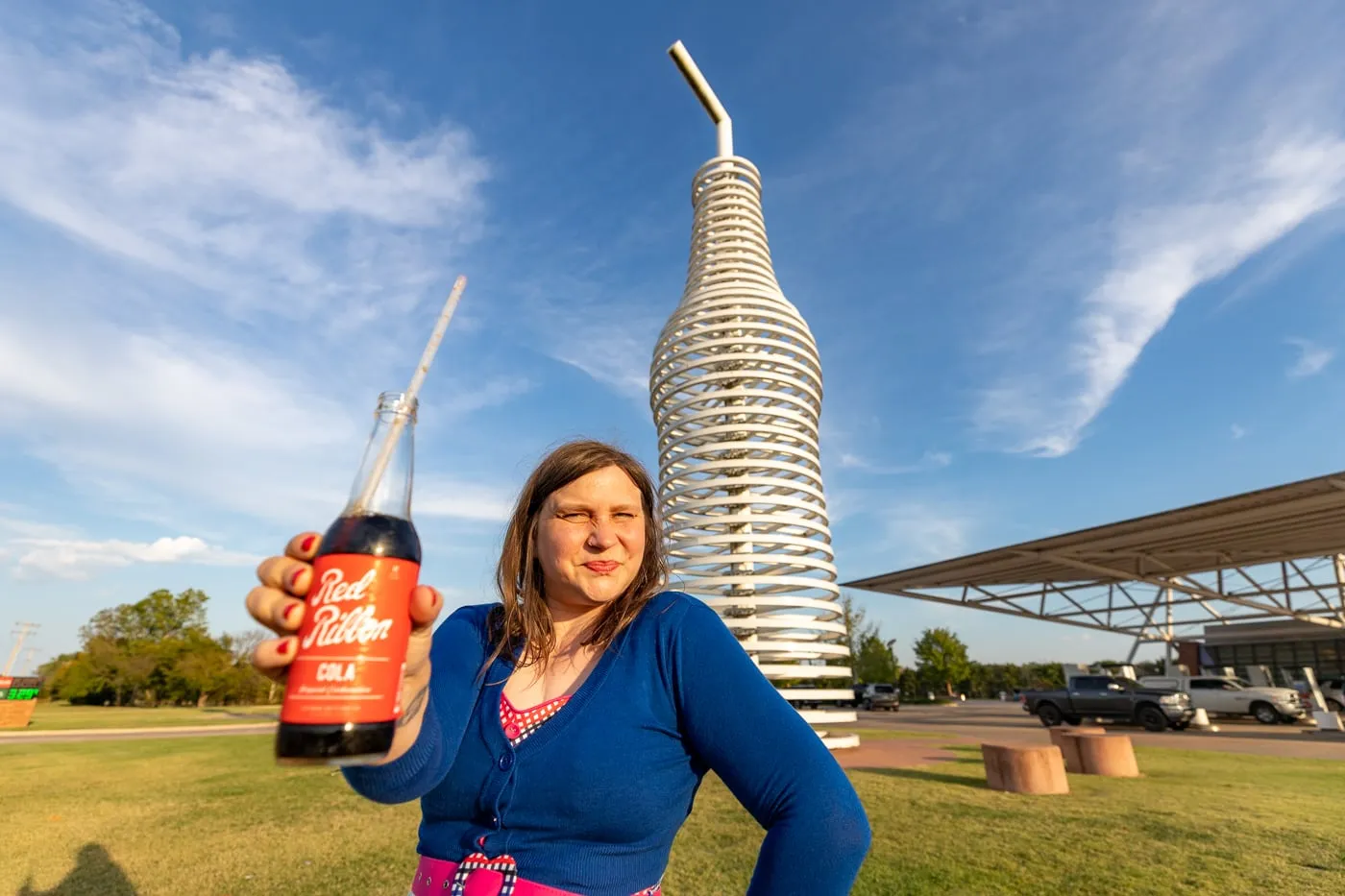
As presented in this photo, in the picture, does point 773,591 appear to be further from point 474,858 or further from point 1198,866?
point 474,858

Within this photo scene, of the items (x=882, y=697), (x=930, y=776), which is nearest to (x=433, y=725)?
(x=930, y=776)

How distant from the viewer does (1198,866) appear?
4.38m

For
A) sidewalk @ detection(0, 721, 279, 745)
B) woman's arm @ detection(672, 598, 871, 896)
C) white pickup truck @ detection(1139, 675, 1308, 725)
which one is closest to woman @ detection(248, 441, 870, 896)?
woman's arm @ detection(672, 598, 871, 896)

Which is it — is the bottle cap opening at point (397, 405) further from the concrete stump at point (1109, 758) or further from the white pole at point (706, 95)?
the white pole at point (706, 95)

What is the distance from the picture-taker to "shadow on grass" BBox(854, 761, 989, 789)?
7.69 meters

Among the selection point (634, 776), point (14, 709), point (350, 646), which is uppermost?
point (350, 646)

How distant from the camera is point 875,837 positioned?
5.25 m

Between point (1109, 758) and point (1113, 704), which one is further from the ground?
point (1109, 758)

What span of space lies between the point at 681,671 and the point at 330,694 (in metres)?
0.68

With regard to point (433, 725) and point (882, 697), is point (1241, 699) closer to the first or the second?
point (882, 697)

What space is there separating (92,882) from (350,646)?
192 inches

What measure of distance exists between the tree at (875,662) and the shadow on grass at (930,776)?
37903 mm

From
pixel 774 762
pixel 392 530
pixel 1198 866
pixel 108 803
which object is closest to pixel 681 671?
pixel 774 762

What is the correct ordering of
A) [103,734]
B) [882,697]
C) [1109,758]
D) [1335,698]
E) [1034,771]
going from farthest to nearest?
[882,697], [1335,698], [103,734], [1109,758], [1034,771]
